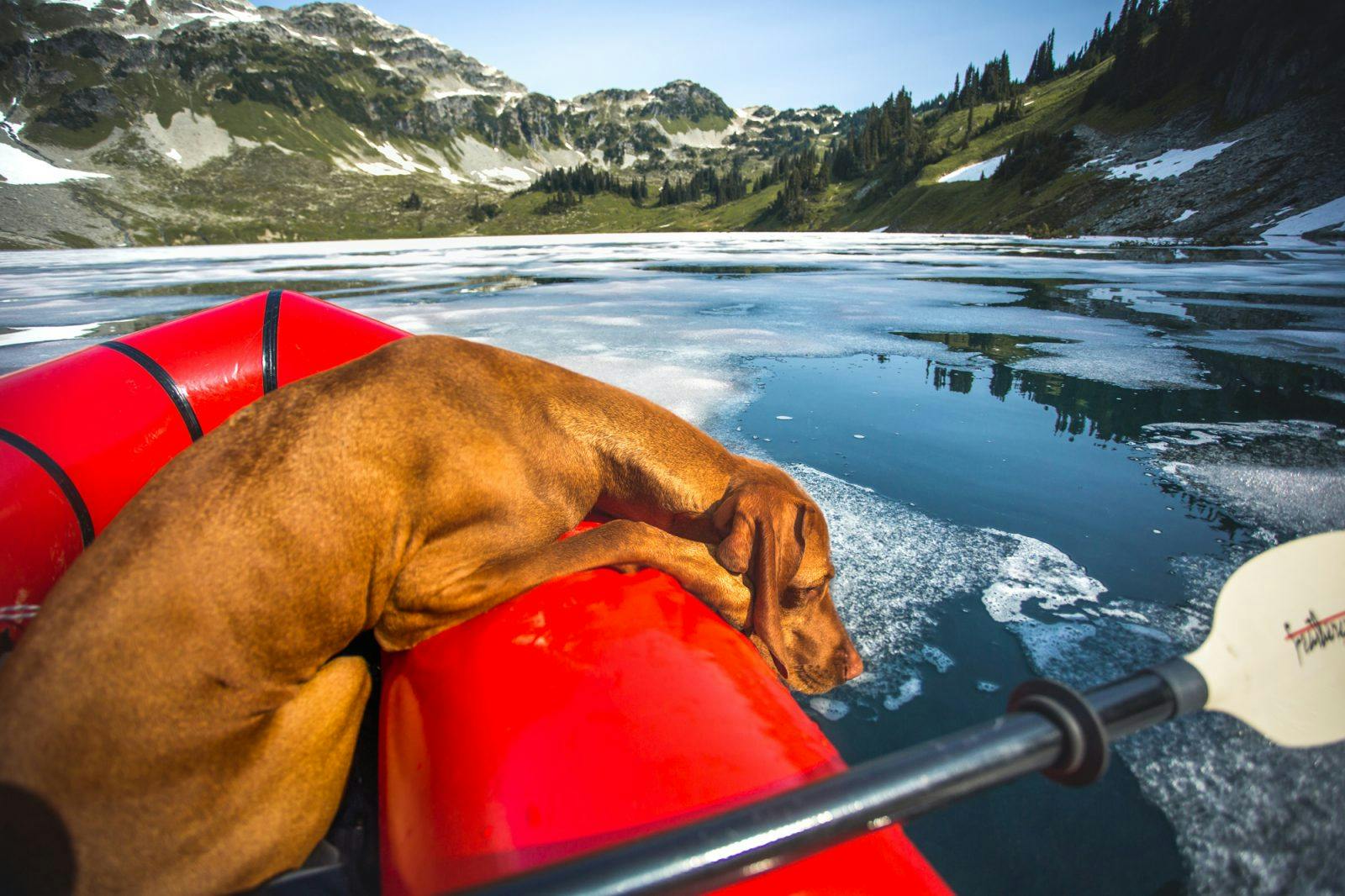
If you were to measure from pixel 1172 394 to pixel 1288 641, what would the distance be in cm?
681

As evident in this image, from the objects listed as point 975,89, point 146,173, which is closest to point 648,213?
point 975,89

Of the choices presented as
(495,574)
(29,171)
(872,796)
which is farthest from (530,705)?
(29,171)

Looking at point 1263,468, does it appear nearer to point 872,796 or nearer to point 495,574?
point 872,796

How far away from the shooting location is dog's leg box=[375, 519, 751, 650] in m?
2.47

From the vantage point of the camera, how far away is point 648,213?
→ 151m

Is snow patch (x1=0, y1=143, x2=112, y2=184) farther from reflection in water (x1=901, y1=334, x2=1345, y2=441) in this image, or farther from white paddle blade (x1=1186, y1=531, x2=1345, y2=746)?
white paddle blade (x1=1186, y1=531, x2=1345, y2=746)

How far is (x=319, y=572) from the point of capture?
214 cm

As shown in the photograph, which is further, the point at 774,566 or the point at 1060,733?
the point at 774,566

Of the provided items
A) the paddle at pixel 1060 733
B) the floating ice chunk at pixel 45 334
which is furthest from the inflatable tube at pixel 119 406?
the floating ice chunk at pixel 45 334

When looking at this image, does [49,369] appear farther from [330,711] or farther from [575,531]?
[575,531]

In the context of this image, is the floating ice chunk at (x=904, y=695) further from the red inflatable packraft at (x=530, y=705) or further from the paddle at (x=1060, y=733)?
the paddle at (x=1060, y=733)

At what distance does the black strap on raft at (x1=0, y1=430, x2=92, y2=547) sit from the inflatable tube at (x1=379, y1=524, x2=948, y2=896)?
67.5 inches

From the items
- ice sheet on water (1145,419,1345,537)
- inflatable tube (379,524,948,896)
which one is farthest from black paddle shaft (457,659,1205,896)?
ice sheet on water (1145,419,1345,537)

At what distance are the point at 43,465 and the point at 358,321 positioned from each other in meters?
1.83
